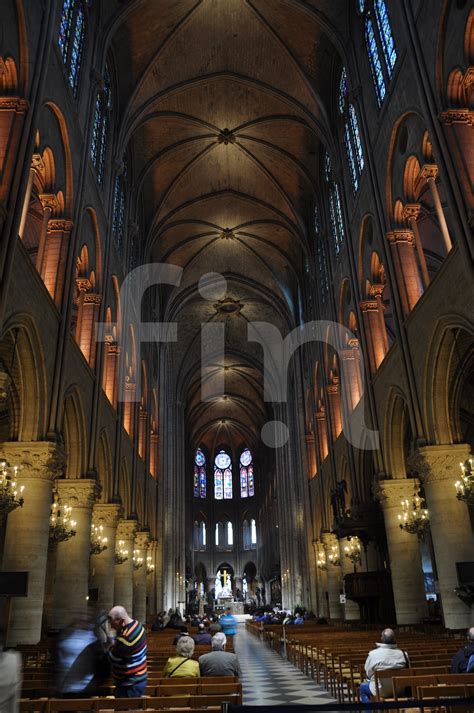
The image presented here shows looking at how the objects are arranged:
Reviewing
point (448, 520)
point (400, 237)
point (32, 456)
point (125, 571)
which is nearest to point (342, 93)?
point (400, 237)

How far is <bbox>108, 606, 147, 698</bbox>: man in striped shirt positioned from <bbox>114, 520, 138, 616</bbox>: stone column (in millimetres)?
20028

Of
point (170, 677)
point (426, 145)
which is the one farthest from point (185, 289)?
point (170, 677)

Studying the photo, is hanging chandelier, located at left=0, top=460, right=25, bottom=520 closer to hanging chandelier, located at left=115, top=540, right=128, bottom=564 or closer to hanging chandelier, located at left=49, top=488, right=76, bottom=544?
hanging chandelier, located at left=49, top=488, right=76, bottom=544

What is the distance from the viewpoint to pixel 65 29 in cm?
1727

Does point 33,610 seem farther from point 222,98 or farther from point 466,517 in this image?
point 222,98

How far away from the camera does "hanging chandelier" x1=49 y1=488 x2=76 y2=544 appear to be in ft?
50.7

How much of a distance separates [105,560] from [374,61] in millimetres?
19013

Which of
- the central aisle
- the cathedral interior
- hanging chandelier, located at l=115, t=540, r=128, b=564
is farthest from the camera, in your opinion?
hanging chandelier, located at l=115, t=540, r=128, b=564

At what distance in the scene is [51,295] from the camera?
15594mm

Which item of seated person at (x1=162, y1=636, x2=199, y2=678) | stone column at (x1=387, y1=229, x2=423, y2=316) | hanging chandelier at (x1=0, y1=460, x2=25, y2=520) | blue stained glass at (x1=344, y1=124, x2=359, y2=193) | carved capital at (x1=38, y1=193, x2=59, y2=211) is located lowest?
seated person at (x1=162, y1=636, x2=199, y2=678)

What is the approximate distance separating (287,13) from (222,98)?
545 centimetres

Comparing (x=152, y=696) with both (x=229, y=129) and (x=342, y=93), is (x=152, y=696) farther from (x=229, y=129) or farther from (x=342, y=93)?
(x=229, y=129)

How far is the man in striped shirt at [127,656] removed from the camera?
5.07 m

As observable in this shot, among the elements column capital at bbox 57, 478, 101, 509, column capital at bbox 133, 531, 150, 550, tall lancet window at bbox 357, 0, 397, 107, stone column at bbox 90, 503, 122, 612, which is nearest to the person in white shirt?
column capital at bbox 57, 478, 101, 509
